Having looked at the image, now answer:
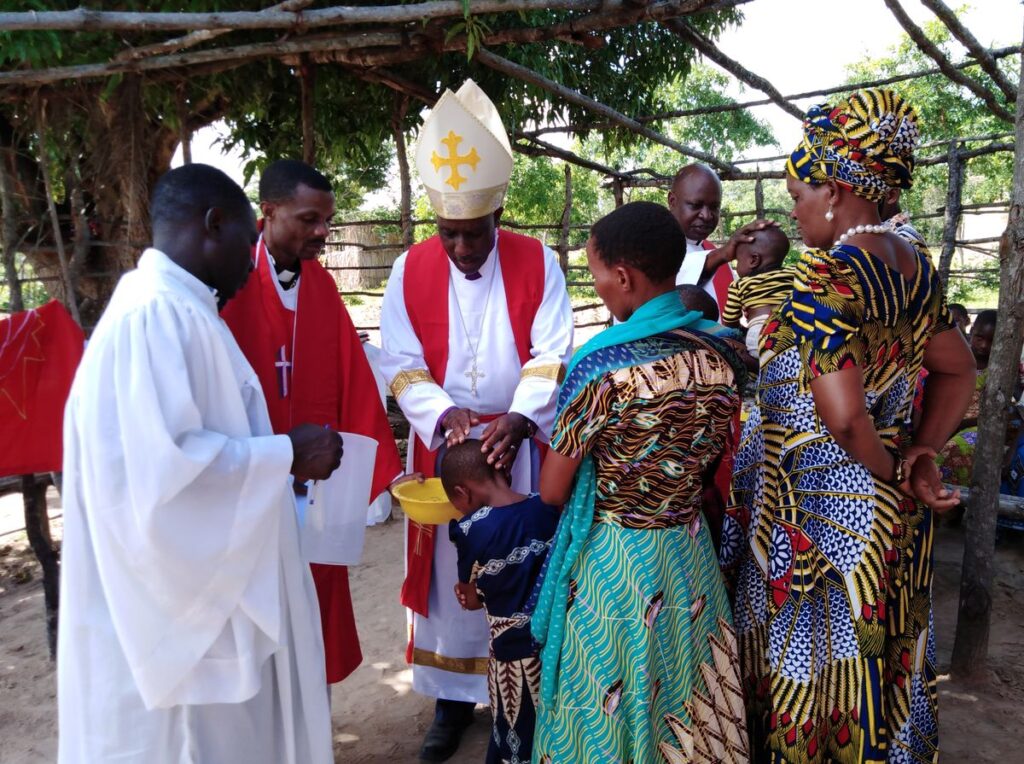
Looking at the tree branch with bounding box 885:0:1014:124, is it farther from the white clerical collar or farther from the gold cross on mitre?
the white clerical collar

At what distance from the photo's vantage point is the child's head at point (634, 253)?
2.05 meters

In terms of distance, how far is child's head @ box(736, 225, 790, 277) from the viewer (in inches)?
122

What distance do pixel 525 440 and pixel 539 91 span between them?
13.8 feet

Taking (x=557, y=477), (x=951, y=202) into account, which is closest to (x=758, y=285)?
(x=557, y=477)

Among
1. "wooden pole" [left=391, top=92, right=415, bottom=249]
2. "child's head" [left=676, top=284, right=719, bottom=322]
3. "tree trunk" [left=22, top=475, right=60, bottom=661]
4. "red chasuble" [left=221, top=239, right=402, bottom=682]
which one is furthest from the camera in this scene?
"wooden pole" [left=391, top=92, right=415, bottom=249]

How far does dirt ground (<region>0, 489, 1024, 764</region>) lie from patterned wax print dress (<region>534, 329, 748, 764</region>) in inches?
45.4

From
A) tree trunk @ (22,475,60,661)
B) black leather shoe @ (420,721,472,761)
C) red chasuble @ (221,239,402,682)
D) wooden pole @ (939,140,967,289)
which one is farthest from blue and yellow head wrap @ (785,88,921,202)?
wooden pole @ (939,140,967,289)

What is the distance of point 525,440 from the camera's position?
121 inches

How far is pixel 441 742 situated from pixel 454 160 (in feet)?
7.39

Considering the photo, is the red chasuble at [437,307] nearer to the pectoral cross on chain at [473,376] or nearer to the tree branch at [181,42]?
the pectoral cross on chain at [473,376]

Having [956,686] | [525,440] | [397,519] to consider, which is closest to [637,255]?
[525,440]

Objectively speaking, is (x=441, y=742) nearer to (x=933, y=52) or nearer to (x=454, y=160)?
(x=454, y=160)

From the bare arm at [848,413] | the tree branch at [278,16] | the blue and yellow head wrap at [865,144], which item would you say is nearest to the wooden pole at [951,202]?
the tree branch at [278,16]

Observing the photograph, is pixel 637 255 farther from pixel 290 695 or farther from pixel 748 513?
pixel 290 695
